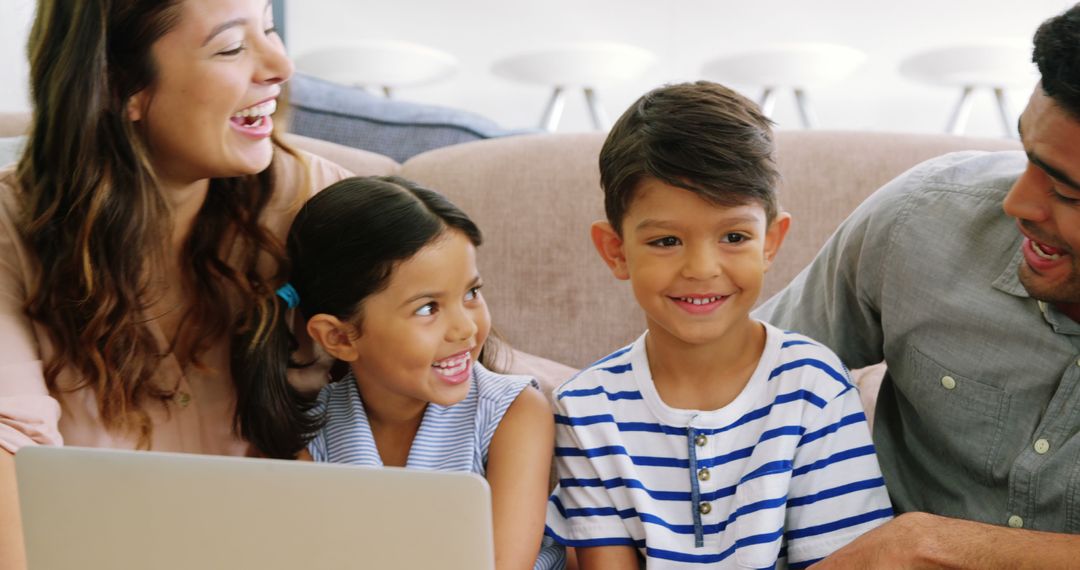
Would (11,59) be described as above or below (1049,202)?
below

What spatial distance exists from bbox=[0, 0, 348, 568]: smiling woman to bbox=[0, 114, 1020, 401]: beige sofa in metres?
0.54

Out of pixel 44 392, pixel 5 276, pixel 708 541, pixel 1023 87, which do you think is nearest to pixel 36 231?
pixel 5 276

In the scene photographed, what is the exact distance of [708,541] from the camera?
1251mm

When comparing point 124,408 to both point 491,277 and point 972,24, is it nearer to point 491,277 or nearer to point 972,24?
point 491,277

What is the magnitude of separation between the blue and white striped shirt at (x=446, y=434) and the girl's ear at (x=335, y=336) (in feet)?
0.20

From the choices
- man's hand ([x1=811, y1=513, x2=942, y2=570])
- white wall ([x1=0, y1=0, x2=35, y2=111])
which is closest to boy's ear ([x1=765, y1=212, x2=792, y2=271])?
man's hand ([x1=811, y1=513, x2=942, y2=570])

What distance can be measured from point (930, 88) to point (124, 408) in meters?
4.96

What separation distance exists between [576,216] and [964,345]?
2.42 feet

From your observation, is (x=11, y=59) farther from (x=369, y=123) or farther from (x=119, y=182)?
(x=119, y=182)

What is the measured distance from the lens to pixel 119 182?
4.39ft

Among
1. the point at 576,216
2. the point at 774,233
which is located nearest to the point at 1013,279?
the point at 774,233

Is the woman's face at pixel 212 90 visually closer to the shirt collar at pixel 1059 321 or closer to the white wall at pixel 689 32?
the shirt collar at pixel 1059 321

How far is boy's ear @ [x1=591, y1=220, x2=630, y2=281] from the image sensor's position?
4.28 feet

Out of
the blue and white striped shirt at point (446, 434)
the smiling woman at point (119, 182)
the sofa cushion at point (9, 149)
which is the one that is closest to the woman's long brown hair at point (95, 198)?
the smiling woman at point (119, 182)
